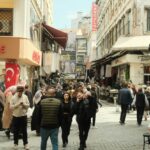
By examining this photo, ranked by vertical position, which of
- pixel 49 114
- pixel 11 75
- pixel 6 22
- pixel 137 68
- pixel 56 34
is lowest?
pixel 49 114

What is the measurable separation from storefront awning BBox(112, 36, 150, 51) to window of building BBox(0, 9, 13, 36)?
10631mm

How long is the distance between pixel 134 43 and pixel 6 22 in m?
11.6

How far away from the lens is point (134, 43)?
117 ft

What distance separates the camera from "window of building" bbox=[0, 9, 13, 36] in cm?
2717

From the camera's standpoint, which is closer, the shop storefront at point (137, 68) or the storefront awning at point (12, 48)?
the storefront awning at point (12, 48)

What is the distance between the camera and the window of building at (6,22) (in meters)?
27.2

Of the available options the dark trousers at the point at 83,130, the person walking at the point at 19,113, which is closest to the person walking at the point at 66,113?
the dark trousers at the point at 83,130

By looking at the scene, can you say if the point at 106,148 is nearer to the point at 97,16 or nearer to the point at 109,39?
the point at 109,39

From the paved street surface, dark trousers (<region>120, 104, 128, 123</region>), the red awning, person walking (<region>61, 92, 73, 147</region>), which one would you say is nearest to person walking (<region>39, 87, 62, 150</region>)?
the paved street surface

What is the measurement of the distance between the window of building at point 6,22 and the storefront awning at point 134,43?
10631mm

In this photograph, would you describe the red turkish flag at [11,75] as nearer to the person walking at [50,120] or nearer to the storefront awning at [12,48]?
the storefront awning at [12,48]

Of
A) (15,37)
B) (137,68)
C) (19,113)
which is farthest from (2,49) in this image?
(137,68)

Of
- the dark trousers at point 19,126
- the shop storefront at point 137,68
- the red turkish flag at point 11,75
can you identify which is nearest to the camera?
the dark trousers at point 19,126

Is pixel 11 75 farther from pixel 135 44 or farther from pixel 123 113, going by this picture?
pixel 135 44
